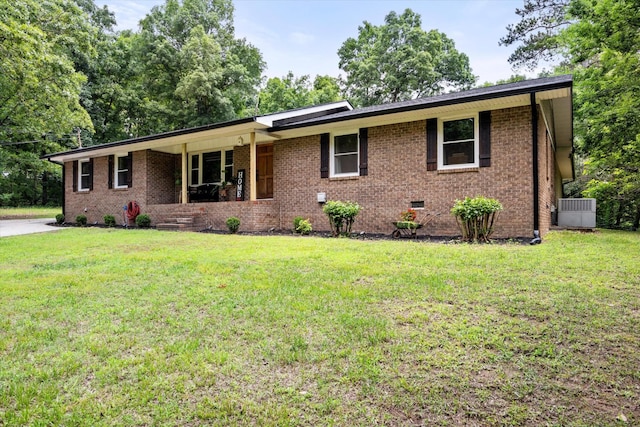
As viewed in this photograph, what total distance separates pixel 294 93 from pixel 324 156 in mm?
26326

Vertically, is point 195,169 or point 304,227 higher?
point 195,169

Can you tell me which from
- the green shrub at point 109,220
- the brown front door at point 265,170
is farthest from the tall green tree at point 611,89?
the green shrub at point 109,220

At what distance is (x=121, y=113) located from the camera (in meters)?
28.4

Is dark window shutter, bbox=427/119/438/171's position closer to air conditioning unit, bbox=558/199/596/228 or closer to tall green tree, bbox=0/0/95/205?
air conditioning unit, bbox=558/199/596/228

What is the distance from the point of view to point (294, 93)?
117 feet

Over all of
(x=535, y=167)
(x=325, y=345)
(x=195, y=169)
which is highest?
(x=195, y=169)

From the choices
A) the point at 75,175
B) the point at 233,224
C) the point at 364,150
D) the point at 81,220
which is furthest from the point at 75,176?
the point at 364,150

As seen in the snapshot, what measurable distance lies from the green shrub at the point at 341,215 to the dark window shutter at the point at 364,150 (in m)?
1.28

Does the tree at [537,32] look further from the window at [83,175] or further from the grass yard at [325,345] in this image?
the window at [83,175]

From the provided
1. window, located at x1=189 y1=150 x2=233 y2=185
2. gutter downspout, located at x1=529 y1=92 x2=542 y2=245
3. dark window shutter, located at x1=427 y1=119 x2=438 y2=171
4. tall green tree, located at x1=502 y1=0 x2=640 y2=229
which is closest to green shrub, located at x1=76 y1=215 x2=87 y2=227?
window, located at x1=189 y1=150 x2=233 y2=185

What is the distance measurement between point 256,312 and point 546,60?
22.8 metres

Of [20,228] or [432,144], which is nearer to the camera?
[432,144]

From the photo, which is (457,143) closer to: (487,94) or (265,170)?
(487,94)

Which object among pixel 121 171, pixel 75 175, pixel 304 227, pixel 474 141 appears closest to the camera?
pixel 474 141
